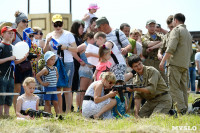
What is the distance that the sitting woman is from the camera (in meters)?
7.04

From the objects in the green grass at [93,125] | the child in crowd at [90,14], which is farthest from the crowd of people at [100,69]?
the child in crowd at [90,14]

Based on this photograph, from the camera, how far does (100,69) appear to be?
768 centimetres

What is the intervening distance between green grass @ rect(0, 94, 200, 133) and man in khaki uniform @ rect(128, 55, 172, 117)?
21.7 inches

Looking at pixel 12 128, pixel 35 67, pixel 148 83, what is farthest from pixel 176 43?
pixel 12 128

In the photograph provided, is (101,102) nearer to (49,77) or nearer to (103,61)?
(103,61)

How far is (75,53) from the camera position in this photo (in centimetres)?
860

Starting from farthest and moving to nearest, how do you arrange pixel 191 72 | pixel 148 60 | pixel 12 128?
pixel 191 72 < pixel 148 60 < pixel 12 128

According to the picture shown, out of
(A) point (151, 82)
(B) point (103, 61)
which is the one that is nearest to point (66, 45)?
(B) point (103, 61)

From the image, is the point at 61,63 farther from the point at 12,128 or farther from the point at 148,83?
the point at 12,128

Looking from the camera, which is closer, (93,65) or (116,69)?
(116,69)

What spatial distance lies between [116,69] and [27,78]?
1694mm

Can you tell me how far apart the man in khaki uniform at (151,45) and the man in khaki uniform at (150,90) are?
1870 mm

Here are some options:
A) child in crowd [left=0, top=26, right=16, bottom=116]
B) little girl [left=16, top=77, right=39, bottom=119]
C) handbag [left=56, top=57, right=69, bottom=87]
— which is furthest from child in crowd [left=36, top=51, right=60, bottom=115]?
child in crowd [left=0, top=26, right=16, bottom=116]

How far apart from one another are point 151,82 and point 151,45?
2.40 metres
